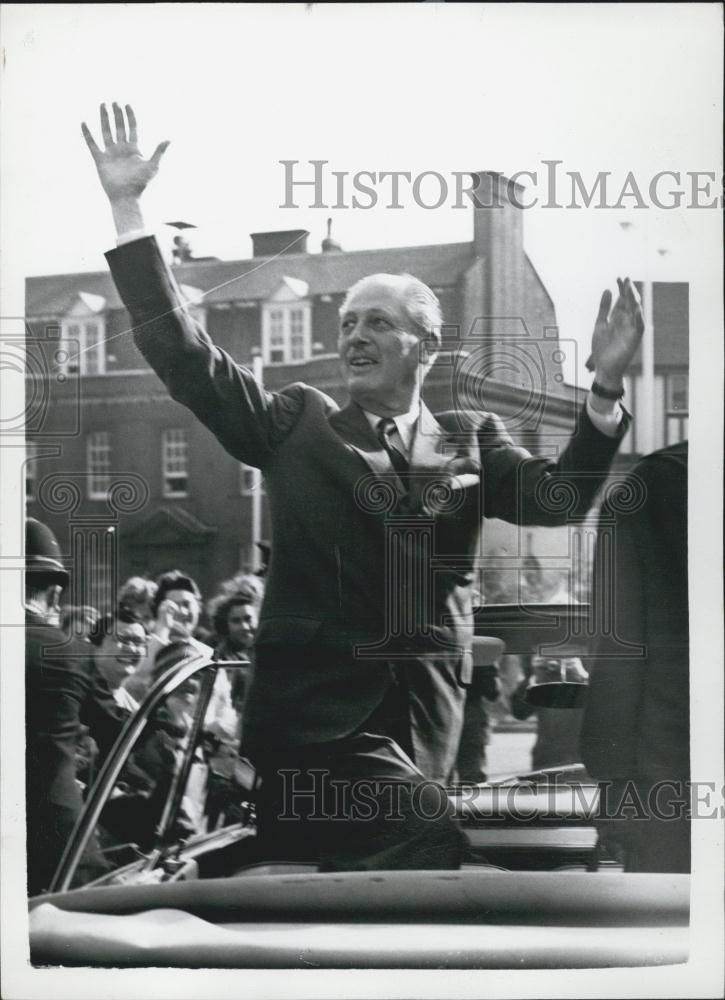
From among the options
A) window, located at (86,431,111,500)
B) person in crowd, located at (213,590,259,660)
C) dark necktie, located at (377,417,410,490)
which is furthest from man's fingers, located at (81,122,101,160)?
person in crowd, located at (213,590,259,660)

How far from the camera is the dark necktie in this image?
10.9ft

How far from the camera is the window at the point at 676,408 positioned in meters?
3.35

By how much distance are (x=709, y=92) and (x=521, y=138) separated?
24.3 inches

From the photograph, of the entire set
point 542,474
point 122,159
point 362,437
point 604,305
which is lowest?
point 542,474

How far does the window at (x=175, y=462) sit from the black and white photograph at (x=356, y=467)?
0.01 m

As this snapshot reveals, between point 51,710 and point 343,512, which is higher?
point 343,512

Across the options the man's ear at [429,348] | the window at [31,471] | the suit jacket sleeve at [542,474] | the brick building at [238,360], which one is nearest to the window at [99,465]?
the brick building at [238,360]

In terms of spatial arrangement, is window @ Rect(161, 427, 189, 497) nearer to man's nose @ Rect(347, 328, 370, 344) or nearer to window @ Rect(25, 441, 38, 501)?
window @ Rect(25, 441, 38, 501)

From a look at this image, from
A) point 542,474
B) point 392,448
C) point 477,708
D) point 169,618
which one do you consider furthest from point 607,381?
point 169,618

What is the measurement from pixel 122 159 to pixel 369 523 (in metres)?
1.36

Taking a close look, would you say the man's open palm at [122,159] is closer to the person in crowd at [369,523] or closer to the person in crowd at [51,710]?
the person in crowd at [369,523]

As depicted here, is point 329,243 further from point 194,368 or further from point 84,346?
point 84,346

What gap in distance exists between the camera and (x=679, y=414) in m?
3.36

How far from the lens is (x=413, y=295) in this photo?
3.31 meters
